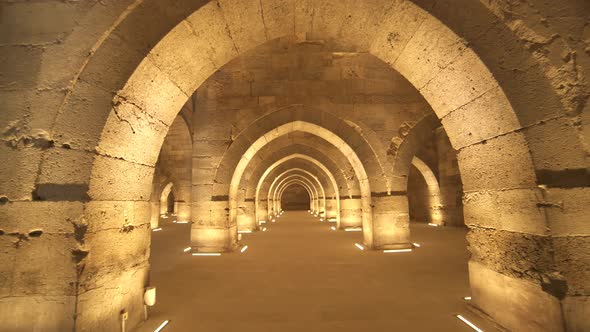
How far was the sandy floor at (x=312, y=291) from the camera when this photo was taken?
3.42 meters

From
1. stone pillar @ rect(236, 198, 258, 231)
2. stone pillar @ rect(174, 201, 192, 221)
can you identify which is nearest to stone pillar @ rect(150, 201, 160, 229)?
stone pillar @ rect(174, 201, 192, 221)

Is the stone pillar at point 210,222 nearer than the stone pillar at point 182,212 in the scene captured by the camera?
Yes

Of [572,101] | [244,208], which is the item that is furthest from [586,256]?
[244,208]

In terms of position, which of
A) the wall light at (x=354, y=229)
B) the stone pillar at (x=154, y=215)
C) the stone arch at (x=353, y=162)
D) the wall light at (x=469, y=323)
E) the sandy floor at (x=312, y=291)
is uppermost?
the stone arch at (x=353, y=162)

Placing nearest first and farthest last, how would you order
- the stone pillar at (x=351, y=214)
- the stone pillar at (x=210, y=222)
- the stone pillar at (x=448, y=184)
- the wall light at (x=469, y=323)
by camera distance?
1. the wall light at (x=469, y=323)
2. the stone pillar at (x=210, y=222)
3. the stone pillar at (x=351, y=214)
4. the stone pillar at (x=448, y=184)

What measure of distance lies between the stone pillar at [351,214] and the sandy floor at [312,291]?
17.4 ft

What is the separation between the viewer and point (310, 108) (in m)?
8.59

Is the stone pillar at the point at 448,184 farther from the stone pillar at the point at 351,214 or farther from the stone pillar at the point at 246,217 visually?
the stone pillar at the point at 246,217

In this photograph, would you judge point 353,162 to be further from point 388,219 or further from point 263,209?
point 263,209

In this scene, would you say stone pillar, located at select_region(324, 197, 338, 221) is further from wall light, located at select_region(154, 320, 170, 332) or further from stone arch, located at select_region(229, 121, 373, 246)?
wall light, located at select_region(154, 320, 170, 332)

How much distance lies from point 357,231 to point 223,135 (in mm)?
7094

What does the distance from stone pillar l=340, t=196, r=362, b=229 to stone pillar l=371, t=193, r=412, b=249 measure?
5.14m

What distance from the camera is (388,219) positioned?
818 centimetres

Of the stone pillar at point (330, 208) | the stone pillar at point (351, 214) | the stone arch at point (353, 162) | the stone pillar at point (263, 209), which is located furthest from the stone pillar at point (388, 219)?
the stone pillar at point (330, 208)
